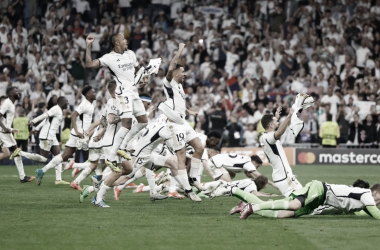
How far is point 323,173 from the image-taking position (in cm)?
2364

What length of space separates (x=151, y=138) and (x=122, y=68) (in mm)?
1478

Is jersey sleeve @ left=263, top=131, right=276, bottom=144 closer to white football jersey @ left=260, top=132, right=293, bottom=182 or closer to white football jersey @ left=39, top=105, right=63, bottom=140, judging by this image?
white football jersey @ left=260, top=132, right=293, bottom=182

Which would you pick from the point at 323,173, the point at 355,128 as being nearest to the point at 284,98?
the point at 355,128

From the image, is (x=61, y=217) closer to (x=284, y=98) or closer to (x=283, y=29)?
(x=284, y=98)

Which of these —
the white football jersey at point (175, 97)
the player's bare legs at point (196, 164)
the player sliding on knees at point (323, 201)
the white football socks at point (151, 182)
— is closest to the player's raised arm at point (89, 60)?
the white football jersey at point (175, 97)

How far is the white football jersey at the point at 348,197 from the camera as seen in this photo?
36.5 feet

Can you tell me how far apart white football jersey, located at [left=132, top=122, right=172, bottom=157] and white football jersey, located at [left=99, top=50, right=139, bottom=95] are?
97 centimetres

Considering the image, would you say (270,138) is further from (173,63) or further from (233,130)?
(233,130)

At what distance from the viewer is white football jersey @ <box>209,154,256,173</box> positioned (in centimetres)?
1572

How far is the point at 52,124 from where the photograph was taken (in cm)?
2006

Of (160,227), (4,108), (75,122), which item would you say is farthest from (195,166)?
(4,108)

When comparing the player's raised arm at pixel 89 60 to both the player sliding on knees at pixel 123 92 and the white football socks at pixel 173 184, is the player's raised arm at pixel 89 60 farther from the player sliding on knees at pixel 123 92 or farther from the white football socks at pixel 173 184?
the white football socks at pixel 173 184

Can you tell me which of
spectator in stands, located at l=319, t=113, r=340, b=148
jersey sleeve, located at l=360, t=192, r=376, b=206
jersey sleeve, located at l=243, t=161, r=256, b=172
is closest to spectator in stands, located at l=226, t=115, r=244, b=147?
spectator in stands, located at l=319, t=113, r=340, b=148

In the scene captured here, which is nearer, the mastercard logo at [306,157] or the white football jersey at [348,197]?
the white football jersey at [348,197]
